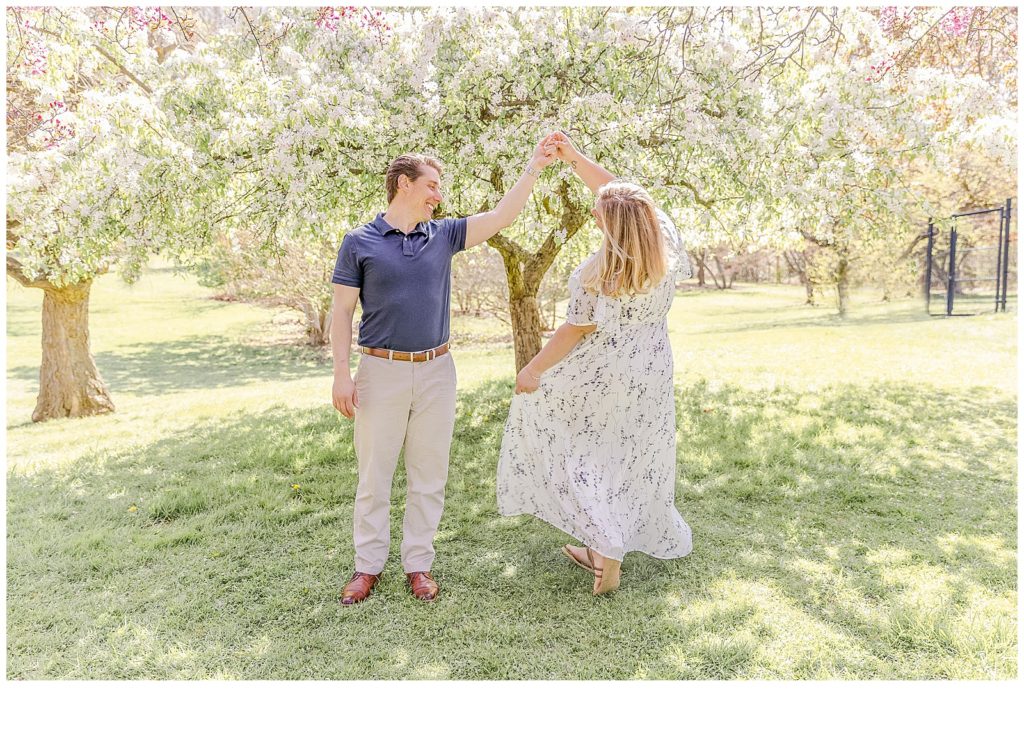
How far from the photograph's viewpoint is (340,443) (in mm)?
6516

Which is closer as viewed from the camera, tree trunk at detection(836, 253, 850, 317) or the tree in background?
the tree in background

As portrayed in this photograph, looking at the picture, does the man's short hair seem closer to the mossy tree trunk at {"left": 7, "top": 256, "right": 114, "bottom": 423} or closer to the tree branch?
the tree branch

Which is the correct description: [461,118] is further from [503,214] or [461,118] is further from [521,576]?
[521,576]

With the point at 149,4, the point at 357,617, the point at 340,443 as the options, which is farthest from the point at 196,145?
the point at 357,617

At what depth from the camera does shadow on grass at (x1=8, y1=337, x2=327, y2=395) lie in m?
14.2

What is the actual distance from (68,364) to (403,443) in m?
8.36

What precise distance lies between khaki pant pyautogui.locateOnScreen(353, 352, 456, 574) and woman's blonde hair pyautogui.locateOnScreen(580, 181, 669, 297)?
984 millimetres

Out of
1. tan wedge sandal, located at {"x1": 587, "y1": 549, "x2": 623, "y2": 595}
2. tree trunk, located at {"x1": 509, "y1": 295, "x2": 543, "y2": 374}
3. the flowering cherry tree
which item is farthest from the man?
tree trunk, located at {"x1": 509, "y1": 295, "x2": 543, "y2": 374}

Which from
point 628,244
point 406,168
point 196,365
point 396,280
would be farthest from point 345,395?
point 196,365

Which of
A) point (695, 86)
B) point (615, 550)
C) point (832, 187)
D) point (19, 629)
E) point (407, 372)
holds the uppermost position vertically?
point (695, 86)

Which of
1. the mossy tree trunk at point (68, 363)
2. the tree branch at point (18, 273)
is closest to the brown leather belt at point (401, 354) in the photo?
the tree branch at point (18, 273)

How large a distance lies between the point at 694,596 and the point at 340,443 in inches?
155

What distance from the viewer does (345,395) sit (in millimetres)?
3475

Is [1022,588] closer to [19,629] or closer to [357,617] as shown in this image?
[357,617]
